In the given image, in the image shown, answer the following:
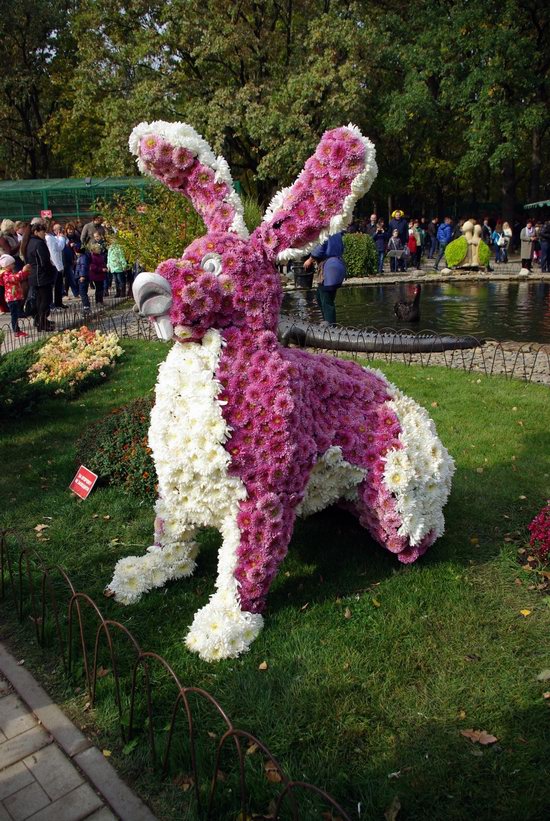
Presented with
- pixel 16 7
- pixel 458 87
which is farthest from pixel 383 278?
pixel 16 7

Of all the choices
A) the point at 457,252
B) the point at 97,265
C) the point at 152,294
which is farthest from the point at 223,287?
the point at 457,252

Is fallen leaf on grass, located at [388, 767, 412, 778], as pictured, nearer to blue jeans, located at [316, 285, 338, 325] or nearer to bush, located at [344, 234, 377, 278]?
blue jeans, located at [316, 285, 338, 325]

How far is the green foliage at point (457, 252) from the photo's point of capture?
21.2m

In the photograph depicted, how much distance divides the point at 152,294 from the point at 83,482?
9.45 feet

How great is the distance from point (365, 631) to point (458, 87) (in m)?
26.3

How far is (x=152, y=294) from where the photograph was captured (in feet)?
10.9

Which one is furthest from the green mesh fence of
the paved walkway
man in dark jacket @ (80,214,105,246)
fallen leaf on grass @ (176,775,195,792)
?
fallen leaf on grass @ (176,775,195,792)

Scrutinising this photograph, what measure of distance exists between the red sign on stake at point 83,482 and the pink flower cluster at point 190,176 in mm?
2746

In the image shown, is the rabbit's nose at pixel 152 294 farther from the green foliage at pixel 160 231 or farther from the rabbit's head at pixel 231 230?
the green foliage at pixel 160 231

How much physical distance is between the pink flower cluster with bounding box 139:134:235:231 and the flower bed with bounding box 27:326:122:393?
5.31 metres

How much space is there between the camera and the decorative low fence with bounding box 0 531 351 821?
106 inches

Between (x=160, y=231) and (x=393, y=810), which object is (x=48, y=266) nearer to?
(x=160, y=231)

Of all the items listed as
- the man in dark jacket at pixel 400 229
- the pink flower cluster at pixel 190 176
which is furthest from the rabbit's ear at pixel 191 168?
the man in dark jacket at pixel 400 229

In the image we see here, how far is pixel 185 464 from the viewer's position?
11.6 ft
